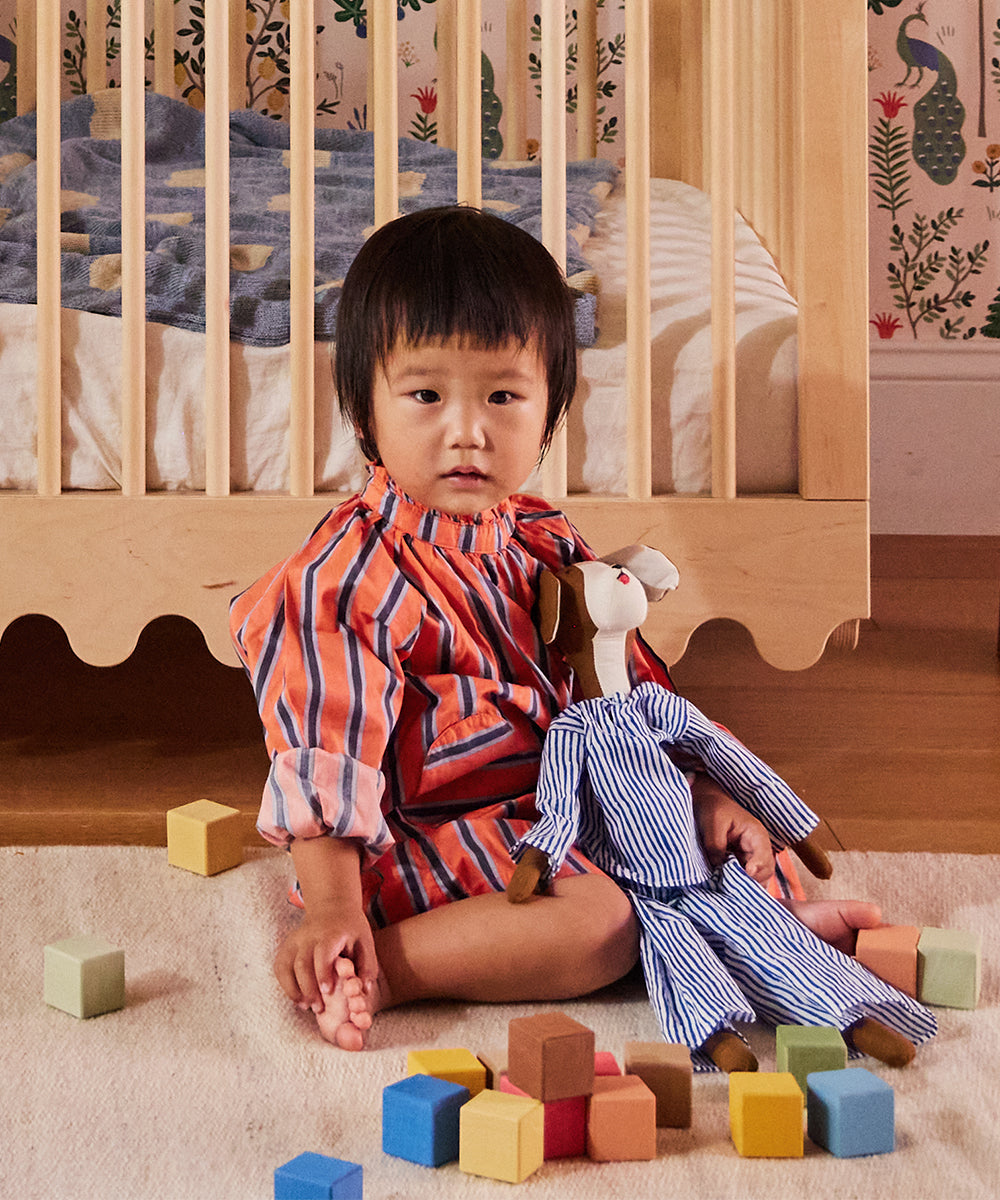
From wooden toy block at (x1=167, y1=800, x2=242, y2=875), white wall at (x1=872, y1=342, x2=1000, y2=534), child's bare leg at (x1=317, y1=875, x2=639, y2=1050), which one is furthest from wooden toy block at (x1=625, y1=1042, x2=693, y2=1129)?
white wall at (x1=872, y1=342, x2=1000, y2=534)

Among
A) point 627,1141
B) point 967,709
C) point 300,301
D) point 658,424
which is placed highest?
point 300,301

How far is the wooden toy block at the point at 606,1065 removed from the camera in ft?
2.00

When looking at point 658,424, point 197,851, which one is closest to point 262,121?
point 658,424

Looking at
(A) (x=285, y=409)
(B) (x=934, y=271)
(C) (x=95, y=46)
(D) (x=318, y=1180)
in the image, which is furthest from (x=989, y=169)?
(D) (x=318, y=1180)

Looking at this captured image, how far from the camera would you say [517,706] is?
0.86m

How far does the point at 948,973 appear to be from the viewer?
0.73m

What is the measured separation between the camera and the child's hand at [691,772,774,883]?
2.63ft

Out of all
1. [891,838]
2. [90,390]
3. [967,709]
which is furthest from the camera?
[967,709]

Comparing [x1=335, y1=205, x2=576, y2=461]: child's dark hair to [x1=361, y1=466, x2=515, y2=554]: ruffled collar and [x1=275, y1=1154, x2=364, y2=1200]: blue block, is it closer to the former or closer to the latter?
[x1=361, y1=466, x2=515, y2=554]: ruffled collar

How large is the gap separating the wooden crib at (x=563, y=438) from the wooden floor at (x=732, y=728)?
0.43 feet

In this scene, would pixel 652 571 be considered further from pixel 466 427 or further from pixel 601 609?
pixel 466 427

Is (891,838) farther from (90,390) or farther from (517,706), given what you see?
(90,390)

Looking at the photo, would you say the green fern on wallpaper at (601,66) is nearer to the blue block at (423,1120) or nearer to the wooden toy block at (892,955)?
the wooden toy block at (892,955)

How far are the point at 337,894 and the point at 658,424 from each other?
566 mm
